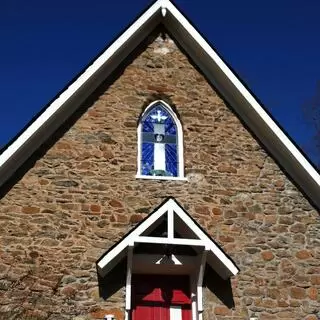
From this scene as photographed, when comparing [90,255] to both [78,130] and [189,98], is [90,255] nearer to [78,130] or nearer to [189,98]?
[78,130]

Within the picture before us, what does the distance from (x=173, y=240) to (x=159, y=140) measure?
2.64m

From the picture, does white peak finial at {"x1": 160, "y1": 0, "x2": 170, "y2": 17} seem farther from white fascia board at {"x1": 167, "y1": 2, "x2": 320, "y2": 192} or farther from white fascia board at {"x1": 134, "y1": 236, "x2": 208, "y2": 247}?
white fascia board at {"x1": 134, "y1": 236, "x2": 208, "y2": 247}

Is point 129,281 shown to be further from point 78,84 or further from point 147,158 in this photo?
point 78,84

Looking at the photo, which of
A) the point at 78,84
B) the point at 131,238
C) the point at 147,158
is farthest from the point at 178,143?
the point at 131,238

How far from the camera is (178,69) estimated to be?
39.6 feet

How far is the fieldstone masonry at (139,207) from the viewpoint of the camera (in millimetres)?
9531

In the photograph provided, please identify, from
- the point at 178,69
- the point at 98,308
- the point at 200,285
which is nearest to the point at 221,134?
the point at 178,69

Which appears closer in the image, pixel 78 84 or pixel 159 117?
pixel 78 84

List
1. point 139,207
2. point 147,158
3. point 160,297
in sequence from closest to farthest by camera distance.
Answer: point 160,297, point 139,207, point 147,158

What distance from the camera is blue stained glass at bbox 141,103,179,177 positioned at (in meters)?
11.0

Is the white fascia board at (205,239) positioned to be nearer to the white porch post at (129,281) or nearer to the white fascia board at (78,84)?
the white porch post at (129,281)

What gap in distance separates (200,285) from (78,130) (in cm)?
373

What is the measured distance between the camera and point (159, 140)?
11.4 meters

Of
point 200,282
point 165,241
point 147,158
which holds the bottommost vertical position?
point 200,282
